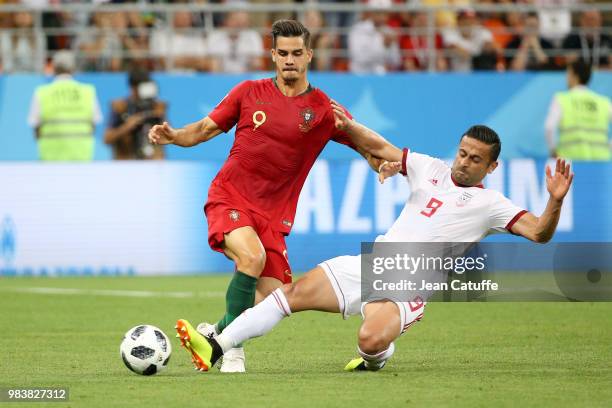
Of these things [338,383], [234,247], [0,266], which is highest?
[234,247]

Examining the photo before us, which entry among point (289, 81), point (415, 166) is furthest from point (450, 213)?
point (289, 81)

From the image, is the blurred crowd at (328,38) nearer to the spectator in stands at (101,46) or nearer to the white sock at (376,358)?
the spectator in stands at (101,46)

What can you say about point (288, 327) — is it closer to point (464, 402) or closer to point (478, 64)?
point (464, 402)

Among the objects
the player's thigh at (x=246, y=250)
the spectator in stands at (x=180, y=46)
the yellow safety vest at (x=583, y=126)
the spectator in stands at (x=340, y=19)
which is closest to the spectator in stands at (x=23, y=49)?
the spectator in stands at (x=180, y=46)

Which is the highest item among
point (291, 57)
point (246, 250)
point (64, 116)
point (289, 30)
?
point (289, 30)

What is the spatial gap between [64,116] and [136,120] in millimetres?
1003

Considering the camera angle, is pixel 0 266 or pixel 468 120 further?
pixel 468 120

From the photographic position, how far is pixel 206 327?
8555 millimetres

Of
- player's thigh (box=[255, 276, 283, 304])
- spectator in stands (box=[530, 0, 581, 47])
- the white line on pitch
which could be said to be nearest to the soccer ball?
player's thigh (box=[255, 276, 283, 304])

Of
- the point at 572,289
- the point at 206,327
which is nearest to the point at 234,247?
the point at 206,327

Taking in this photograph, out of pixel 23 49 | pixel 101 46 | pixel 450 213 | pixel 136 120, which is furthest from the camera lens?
pixel 101 46

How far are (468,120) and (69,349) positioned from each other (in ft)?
36.9

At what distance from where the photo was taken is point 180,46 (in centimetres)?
1923

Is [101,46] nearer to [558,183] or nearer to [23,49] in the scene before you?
[23,49]
